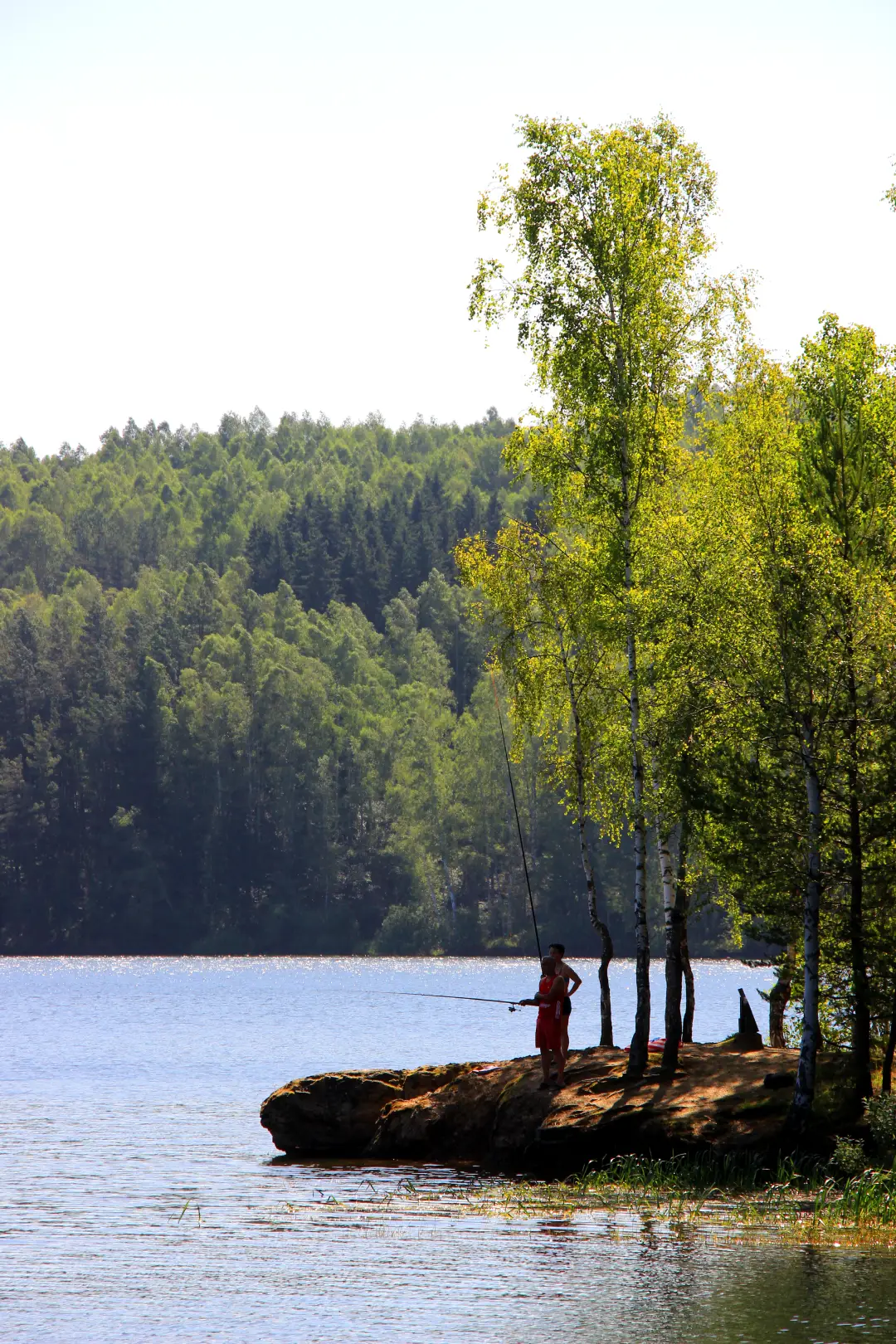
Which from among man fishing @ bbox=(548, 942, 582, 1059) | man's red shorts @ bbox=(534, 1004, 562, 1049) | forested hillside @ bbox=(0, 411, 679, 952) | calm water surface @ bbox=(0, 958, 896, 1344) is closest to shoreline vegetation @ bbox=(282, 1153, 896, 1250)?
calm water surface @ bbox=(0, 958, 896, 1344)

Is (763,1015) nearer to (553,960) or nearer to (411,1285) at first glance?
(553,960)

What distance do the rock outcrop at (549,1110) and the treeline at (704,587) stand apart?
72 cm

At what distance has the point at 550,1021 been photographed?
2605 cm

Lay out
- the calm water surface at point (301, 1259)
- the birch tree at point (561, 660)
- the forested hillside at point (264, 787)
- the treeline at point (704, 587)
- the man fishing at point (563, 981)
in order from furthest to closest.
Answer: the forested hillside at point (264, 787) < the birch tree at point (561, 660) < the man fishing at point (563, 981) < the treeline at point (704, 587) < the calm water surface at point (301, 1259)

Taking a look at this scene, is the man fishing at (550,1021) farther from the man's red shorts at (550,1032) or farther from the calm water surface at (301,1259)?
the calm water surface at (301,1259)

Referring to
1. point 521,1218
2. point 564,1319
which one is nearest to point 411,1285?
point 564,1319

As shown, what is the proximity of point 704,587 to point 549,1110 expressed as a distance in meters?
8.14

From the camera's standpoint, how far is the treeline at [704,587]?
23172 mm

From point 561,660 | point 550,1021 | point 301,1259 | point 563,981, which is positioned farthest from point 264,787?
point 301,1259

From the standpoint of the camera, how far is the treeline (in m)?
23.2

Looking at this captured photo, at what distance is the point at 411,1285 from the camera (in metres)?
17.4

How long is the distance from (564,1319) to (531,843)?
314 feet

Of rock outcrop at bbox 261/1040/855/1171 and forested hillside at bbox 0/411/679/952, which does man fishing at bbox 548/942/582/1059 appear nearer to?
rock outcrop at bbox 261/1040/855/1171

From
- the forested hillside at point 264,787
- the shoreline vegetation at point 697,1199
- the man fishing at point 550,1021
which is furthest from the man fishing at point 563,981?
the forested hillside at point 264,787
